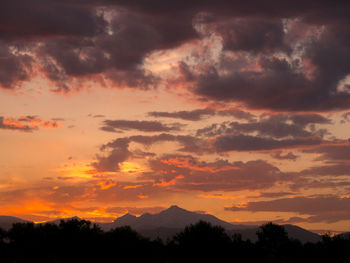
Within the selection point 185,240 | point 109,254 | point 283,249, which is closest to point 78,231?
point 109,254

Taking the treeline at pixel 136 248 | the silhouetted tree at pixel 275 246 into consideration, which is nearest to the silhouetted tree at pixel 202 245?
the treeline at pixel 136 248

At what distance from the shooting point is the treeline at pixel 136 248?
4656 inches

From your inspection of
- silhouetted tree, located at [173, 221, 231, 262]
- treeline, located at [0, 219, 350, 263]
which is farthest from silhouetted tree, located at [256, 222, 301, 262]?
silhouetted tree, located at [173, 221, 231, 262]

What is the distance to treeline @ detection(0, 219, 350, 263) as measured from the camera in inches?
4656

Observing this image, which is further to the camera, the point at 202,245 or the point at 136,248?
the point at 202,245

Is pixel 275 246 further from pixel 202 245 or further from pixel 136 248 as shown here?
pixel 136 248

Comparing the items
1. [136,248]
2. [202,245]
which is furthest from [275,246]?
[136,248]

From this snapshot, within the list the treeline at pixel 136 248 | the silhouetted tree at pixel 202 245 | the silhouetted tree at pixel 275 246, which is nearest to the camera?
the treeline at pixel 136 248

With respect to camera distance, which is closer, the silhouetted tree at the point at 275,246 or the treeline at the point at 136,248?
the treeline at the point at 136,248

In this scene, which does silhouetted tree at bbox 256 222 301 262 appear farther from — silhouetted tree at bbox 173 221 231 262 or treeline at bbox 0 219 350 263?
silhouetted tree at bbox 173 221 231 262

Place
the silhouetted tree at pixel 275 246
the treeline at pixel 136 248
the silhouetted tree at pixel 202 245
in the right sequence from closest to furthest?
the treeline at pixel 136 248 → the silhouetted tree at pixel 202 245 → the silhouetted tree at pixel 275 246

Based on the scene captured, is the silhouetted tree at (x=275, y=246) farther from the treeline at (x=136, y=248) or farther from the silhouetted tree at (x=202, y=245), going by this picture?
the silhouetted tree at (x=202, y=245)

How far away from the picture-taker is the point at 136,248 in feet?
394

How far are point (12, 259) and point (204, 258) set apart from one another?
43325 millimetres
